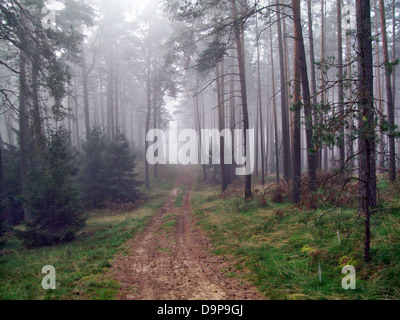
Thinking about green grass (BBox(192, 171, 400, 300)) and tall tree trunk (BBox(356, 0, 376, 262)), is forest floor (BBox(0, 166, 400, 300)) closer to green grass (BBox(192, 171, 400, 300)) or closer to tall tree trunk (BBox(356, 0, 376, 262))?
green grass (BBox(192, 171, 400, 300))

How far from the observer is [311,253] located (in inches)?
235

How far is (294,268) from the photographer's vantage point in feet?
18.4

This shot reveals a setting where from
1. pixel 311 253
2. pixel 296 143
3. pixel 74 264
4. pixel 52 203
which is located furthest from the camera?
pixel 296 143

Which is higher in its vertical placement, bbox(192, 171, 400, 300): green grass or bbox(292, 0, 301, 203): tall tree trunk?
bbox(292, 0, 301, 203): tall tree trunk

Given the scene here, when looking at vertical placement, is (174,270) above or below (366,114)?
below

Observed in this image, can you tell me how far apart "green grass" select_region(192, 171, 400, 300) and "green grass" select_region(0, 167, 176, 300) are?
3.13 meters

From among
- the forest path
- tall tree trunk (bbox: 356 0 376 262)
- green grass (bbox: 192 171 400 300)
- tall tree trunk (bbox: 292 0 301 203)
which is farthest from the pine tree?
tall tree trunk (bbox: 356 0 376 262)

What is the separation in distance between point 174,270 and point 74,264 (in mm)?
2889

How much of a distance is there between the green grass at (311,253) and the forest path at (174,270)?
45 cm

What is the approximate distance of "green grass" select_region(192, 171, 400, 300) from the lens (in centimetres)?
462

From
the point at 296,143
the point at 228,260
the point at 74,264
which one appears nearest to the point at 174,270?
the point at 228,260

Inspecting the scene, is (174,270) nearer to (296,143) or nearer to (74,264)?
(74,264)

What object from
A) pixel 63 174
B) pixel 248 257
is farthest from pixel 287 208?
pixel 63 174

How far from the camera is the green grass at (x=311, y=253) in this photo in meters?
4.62
